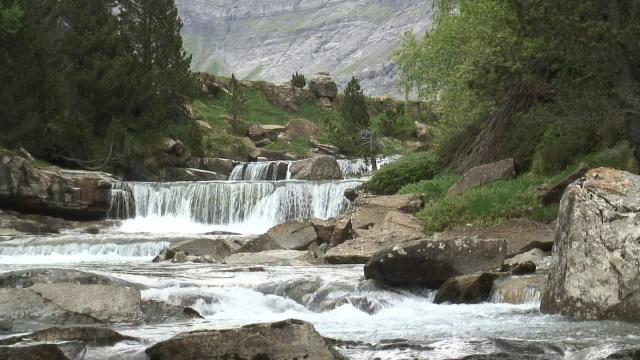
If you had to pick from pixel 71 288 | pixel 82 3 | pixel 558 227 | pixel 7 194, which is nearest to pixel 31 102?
Answer: pixel 7 194

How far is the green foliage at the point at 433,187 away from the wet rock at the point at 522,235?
470 centimetres

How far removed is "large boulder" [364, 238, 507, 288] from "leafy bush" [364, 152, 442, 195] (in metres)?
12.9

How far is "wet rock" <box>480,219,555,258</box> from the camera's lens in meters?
16.3

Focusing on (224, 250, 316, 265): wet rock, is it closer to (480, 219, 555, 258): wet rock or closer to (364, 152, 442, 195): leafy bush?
(480, 219, 555, 258): wet rock

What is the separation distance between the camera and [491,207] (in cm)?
1923

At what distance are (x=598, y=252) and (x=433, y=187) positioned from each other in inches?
511

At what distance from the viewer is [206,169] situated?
132 feet

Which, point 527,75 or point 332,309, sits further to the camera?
point 527,75

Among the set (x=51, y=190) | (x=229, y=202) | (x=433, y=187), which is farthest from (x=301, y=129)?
(x=433, y=187)

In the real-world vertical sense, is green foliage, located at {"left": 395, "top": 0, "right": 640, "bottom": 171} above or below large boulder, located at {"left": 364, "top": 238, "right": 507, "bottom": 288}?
above

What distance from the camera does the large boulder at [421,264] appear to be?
13297 mm

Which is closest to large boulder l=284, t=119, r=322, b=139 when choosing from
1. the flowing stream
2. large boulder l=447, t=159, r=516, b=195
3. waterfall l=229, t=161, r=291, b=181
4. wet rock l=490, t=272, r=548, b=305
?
waterfall l=229, t=161, r=291, b=181

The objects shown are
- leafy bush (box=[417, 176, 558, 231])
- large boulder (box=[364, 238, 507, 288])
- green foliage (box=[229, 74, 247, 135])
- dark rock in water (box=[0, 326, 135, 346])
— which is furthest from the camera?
green foliage (box=[229, 74, 247, 135])

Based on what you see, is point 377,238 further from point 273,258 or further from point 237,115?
point 237,115
